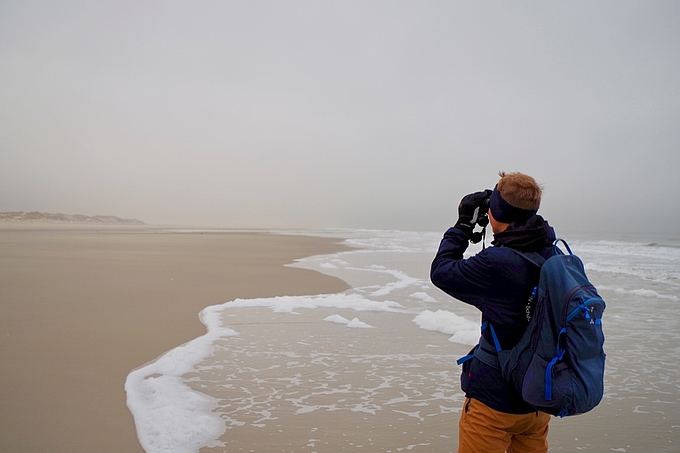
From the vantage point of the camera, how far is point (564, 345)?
198cm

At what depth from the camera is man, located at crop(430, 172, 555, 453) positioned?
2146mm

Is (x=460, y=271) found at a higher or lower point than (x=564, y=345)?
higher

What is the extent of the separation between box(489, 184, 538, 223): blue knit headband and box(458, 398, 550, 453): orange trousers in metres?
0.98

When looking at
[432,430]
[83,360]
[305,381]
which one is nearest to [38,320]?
[83,360]

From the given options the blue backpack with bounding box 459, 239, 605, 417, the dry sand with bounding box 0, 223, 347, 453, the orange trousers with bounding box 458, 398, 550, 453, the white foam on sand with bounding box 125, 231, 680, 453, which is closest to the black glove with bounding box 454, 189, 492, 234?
the blue backpack with bounding box 459, 239, 605, 417

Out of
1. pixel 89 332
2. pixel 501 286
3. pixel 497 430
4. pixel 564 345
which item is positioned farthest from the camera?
pixel 89 332

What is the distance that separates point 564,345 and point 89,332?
6921 millimetres

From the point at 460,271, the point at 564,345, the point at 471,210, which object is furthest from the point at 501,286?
the point at 471,210

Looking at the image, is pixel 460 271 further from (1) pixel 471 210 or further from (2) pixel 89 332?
(2) pixel 89 332

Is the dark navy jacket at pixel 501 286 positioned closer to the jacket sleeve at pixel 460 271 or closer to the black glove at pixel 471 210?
the jacket sleeve at pixel 460 271

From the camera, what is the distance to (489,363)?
7.47 feet

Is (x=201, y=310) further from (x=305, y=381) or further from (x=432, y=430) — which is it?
(x=432, y=430)

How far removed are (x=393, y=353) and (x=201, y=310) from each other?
14.3 feet

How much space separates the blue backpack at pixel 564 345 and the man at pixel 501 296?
0.10 metres
